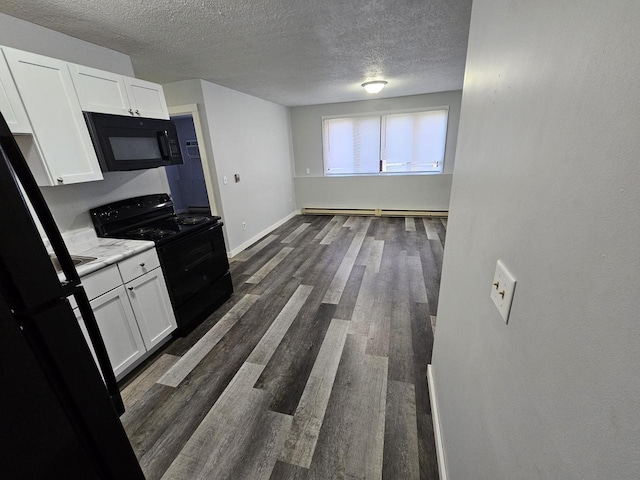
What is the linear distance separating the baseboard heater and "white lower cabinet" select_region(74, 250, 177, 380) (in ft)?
14.8

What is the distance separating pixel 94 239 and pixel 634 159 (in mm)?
2902

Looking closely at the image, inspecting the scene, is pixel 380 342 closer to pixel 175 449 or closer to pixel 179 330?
pixel 175 449

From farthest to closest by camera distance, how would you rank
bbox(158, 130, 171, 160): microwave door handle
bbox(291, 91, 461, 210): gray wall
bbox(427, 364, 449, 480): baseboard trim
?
bbox(291, 91, 461, 210): gray wall < bbox(158, 130, 171, 160): microwave door handle < bbox(427, 364, 449, 480): baseboard trim

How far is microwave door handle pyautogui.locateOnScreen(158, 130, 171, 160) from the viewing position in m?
2.34

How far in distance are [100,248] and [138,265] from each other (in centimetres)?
34

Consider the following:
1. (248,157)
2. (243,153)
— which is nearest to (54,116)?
(243,153)

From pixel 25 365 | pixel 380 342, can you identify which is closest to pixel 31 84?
pixel 25 365

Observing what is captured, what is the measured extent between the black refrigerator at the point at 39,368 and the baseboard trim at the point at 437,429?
133 centimetres

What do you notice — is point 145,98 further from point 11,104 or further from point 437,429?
point 437,429

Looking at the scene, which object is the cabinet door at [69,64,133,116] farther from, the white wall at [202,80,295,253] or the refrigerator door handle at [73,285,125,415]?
the refrigerator door handle at [73,285,125,415]

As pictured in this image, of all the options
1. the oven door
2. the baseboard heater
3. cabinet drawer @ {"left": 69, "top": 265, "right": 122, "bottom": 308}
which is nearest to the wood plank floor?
the oven door

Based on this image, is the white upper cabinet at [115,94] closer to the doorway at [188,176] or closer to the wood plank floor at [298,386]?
the wood plank floor at [298,386]

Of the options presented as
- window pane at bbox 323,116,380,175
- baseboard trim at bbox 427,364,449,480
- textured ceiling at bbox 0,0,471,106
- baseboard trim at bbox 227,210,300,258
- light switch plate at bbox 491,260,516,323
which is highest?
textured ceiling at bbox 0,0,471,106

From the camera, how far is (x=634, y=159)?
29 centimetres
